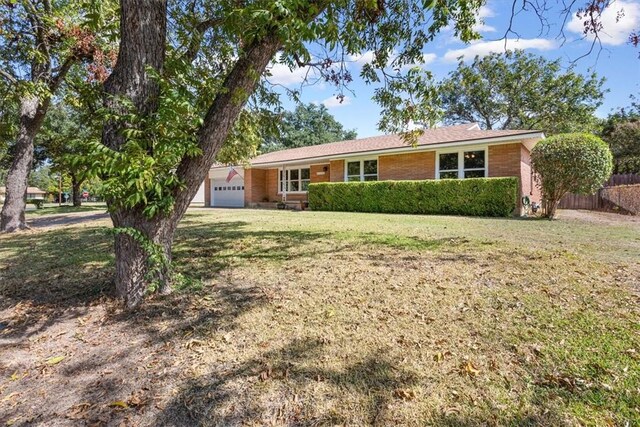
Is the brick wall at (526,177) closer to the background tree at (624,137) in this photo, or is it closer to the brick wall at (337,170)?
the brick wall at (337,170)

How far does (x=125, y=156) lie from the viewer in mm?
3049

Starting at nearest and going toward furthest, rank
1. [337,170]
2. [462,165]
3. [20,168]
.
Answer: [20,168] → [462,165] → [337,170]

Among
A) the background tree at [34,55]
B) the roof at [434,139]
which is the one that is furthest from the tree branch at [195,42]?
the roof at [434,139]

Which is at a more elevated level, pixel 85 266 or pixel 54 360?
pixel 85 266

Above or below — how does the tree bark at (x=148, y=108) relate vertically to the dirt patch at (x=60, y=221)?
above

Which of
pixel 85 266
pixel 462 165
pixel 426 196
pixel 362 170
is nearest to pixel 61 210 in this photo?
pixel 362 170

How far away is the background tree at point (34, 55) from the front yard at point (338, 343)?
16.4 ft

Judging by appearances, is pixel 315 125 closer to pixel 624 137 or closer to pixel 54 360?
pixel 624 137

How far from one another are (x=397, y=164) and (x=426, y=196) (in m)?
3.05

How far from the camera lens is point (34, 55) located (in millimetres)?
7637

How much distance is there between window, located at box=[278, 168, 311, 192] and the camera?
852 inches

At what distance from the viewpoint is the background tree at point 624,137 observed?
25.1m

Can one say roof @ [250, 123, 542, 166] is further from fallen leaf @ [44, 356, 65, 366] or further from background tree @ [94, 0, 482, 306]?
fallen leaf @ [44, 356, 65, 366]

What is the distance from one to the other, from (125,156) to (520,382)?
3605 mm
